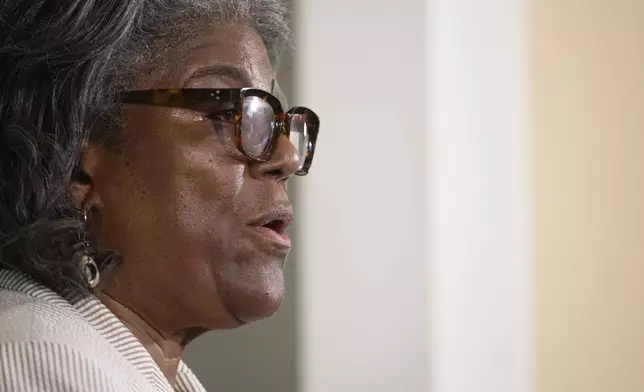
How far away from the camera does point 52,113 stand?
3.35ft

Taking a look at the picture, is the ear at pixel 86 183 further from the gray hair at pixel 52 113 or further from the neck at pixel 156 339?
the neck at pixel 156 339

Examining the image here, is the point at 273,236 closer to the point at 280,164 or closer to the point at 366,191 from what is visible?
the point at 280,164

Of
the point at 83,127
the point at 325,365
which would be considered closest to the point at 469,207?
the point at 325,365

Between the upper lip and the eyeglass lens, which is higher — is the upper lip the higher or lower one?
the lower one

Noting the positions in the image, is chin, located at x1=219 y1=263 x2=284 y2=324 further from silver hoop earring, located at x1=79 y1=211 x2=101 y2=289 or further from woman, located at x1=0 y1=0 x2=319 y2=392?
silver hoop earring, located at x1=79 y1=211 x2=101 y2=289

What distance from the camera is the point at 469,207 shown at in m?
1.67

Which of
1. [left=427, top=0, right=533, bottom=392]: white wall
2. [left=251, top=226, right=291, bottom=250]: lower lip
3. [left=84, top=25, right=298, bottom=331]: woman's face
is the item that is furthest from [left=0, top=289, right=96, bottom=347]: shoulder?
[left=427, top=0, right=533, bottom=392]: white wall

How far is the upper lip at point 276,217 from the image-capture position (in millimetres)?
1083

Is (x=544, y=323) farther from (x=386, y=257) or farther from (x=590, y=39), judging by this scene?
(x=590, y=39)

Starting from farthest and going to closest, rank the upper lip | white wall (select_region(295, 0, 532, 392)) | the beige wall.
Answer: the beige wall, white wall (select_region(295, 0, 532, 392)), the upper lip

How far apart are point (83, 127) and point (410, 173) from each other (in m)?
0.70

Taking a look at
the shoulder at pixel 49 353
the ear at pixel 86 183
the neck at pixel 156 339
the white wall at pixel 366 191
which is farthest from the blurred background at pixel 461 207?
the shoulder at pixel 49 353

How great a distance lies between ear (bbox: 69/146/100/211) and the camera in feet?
3.47

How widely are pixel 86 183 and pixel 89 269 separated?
106mm
